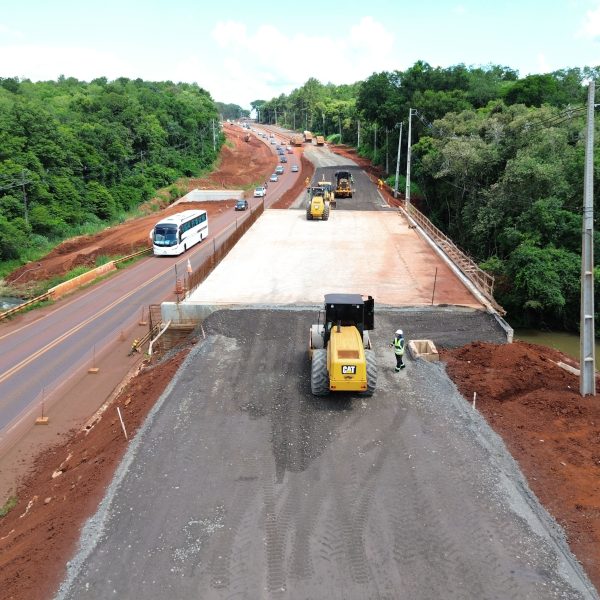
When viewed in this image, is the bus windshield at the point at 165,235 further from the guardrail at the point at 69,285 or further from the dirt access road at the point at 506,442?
the dirt access road at the point at 506,442

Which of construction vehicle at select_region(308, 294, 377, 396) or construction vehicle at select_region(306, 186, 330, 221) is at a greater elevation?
construction vehicle at select_region(306, 186, 330, 221)

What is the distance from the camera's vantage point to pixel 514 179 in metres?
30.2

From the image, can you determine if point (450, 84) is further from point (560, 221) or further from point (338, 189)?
point (560, 221)

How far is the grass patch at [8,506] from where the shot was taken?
1395 centimetres

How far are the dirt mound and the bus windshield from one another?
26.4 meters

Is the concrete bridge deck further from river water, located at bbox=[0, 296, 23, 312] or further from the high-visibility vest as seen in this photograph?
river water, located at bbox=[0, 296, 23, 312]

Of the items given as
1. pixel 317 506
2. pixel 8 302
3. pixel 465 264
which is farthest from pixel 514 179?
pixel 8 302

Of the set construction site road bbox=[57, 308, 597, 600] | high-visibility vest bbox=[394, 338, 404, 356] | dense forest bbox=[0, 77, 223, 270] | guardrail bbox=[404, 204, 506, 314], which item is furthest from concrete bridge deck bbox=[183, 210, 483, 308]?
dense forest bbox=[0, 77, 223, 270]

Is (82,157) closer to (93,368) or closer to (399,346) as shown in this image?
(93,368)

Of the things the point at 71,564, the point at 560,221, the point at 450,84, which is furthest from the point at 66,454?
the point at 450,84

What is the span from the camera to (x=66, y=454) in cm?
1623

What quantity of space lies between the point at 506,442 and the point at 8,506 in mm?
13078

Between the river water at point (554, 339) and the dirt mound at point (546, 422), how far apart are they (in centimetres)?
777

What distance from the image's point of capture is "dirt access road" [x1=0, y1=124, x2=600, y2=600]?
9.79 metres
